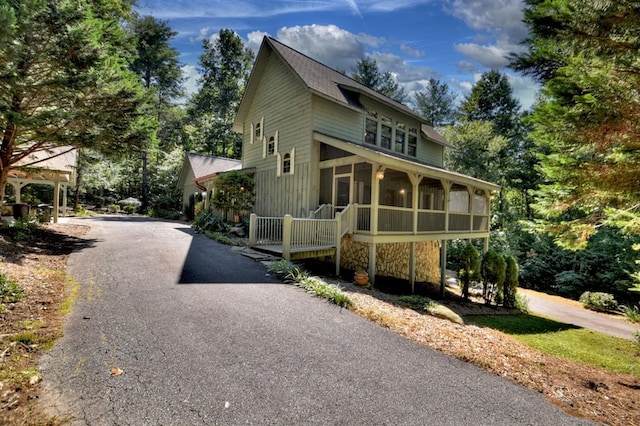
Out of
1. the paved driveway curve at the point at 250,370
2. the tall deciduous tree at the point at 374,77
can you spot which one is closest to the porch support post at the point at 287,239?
the paved driveway curve at the point at 250,370

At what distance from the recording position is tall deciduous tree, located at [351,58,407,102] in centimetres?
3528

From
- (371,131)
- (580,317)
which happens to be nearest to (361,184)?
(371,131)

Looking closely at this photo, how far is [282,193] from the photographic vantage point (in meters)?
13.3

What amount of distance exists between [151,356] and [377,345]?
2.96 m

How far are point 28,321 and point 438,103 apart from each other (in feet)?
142

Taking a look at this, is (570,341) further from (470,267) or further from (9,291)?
(9,291)

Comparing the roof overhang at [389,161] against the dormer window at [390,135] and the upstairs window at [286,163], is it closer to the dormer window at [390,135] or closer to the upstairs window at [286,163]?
the upstairs window at [286,163]

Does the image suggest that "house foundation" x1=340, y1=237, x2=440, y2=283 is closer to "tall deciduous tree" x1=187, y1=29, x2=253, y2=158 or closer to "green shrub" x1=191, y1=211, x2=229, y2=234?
"green shrub" x1=191, y1=211, x2=229, y2=234

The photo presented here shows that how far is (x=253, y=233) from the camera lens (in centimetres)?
1005

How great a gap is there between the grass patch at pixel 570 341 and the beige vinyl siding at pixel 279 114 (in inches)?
356

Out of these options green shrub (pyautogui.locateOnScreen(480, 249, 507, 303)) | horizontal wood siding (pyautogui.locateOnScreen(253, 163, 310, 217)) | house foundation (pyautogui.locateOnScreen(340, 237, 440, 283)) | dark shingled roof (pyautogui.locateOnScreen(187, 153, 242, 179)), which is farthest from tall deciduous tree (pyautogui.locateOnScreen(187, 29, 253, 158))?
green shrub (pyautogui.locateOnScreen(480, 249, 507, 303))

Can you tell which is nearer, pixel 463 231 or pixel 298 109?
pixel 298 109

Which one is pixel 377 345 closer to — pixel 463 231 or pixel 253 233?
pixel 253 233

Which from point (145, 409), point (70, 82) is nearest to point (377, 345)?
point (145, 409)
